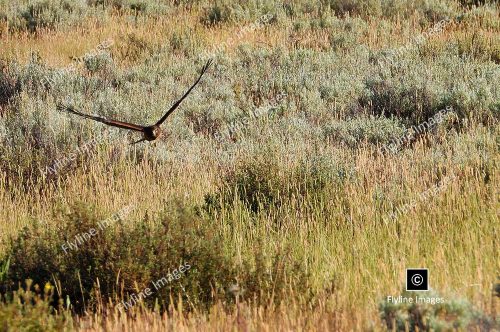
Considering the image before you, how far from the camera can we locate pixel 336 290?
453 centimetres

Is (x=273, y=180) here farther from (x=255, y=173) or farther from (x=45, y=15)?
(x=45, y=15)

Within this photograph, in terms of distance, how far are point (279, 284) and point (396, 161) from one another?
11.5 ft

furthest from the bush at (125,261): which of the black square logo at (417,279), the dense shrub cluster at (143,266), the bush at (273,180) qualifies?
the bush at (273,180)

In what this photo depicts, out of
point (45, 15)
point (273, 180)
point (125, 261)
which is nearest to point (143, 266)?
point (125, 261)

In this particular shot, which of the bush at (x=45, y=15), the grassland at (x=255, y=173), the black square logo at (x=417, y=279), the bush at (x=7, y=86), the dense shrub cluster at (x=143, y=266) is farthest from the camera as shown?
the bush at (x=45, y=15)

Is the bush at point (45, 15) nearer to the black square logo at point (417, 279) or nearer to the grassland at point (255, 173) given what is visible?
the grassland at point (255, 173)

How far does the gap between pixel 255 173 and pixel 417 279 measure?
276 cm

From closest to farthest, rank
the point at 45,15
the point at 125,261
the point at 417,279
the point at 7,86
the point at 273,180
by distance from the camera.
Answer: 1. the point at 417,279
2. the point at 125,261
3. the point at 273,180
4. the point at 7,86
5. the point at 45,15

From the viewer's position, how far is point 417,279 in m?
4.53

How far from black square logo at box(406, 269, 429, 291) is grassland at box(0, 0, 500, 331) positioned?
0.09 meters

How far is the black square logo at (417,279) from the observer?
172 inches

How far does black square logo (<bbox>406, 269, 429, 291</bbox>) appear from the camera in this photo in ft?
14.3

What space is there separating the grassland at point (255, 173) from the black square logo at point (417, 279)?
0.28 feet

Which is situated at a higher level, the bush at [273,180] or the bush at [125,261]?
the bush at [273,180]
